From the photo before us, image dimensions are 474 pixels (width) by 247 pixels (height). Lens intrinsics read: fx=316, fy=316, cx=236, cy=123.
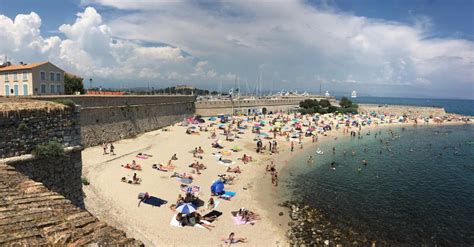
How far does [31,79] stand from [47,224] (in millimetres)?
26470

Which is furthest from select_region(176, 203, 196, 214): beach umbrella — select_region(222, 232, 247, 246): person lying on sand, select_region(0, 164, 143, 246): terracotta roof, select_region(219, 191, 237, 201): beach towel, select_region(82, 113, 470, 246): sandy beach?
select_region(0, 164, 143, 246): terracotta roof

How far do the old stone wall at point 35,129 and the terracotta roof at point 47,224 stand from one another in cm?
263

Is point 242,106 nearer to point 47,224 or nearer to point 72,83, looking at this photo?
point 72,83

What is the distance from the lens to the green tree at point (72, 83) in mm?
33375

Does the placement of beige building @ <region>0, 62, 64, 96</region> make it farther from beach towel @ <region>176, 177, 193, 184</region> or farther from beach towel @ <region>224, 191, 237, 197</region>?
beach towel @ <region>224, 191, 237, 197</region>

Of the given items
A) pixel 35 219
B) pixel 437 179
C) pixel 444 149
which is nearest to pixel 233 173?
pixel 437 179

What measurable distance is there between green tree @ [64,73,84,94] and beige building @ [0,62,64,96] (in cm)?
595

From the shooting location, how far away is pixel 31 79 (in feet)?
82.2

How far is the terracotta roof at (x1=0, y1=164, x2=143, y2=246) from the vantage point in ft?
9.42

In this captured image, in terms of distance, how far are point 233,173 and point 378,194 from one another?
938 cm

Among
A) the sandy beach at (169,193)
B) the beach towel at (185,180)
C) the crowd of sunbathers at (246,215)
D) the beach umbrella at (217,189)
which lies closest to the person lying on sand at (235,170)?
the sandy beach at (169,193)

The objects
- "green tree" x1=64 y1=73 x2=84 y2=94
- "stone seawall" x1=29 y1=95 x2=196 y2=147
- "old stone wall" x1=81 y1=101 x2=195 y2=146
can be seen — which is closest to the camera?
"stone seawall" x1=29 y1=95 x2=196 y2=147

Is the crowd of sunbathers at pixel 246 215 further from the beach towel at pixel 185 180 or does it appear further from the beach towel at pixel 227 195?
the beach towel at pixel 185 180

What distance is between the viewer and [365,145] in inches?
1455
